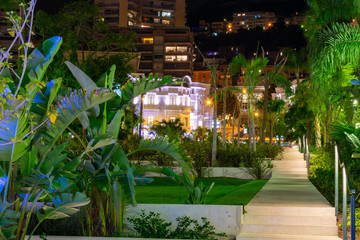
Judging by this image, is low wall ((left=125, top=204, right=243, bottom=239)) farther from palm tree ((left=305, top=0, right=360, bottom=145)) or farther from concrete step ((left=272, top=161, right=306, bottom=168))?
concrete step ((left=272, top=161, right=306, bottom=168))

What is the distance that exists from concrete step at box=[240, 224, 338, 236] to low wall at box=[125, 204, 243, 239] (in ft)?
0.73

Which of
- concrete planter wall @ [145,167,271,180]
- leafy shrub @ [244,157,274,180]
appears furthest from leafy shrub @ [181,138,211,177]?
leafy shrub @ [244,157,274,180]

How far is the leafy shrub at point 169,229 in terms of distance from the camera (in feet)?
31.6

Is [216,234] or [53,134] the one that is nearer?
[53,134]

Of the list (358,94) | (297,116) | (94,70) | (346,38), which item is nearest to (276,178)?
(358,94)

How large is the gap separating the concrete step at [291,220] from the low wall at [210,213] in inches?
14.7

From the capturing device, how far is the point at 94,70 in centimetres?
2822

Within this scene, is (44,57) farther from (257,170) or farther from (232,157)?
(232,157)

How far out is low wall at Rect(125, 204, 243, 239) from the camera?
1051cm

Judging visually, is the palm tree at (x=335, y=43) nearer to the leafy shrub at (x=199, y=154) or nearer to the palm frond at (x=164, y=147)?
the leafy shrub at (x=199, y=154)

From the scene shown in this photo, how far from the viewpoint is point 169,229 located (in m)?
9.87

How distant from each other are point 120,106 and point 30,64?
188cm

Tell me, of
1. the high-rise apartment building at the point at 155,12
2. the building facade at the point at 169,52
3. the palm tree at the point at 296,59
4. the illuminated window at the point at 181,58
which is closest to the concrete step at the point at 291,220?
the palm tree at the point at 296,59

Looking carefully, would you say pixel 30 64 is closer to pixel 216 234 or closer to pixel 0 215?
pixel 0 215
